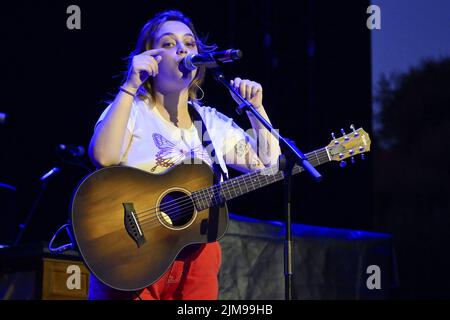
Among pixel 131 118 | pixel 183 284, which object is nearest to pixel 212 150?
pixel 131 118

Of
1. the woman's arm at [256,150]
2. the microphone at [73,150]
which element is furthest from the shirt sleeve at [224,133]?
the microphone at [73,150]

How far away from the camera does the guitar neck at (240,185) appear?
2605 millimetres

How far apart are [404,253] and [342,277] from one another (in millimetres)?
1230

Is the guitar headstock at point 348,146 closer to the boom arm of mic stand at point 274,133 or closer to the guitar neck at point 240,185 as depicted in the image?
the guitar neck at point 240,185

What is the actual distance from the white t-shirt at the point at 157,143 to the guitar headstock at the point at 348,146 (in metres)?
0.46

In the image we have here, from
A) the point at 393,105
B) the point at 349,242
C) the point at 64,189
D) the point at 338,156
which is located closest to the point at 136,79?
the point at 338,156

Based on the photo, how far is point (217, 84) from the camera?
15.5ft

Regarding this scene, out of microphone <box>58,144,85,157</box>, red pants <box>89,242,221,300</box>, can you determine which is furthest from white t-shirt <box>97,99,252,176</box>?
microphone <box>58,144,85,157</box>

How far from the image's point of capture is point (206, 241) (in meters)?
2.52

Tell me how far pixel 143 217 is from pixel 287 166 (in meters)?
0.56

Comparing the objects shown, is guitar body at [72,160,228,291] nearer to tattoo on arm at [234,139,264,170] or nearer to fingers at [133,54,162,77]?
tattoo on arm at [234,139,264,170]

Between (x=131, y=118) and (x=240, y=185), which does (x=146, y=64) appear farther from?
(x=240, y=185)

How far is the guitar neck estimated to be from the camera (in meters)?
2.61
